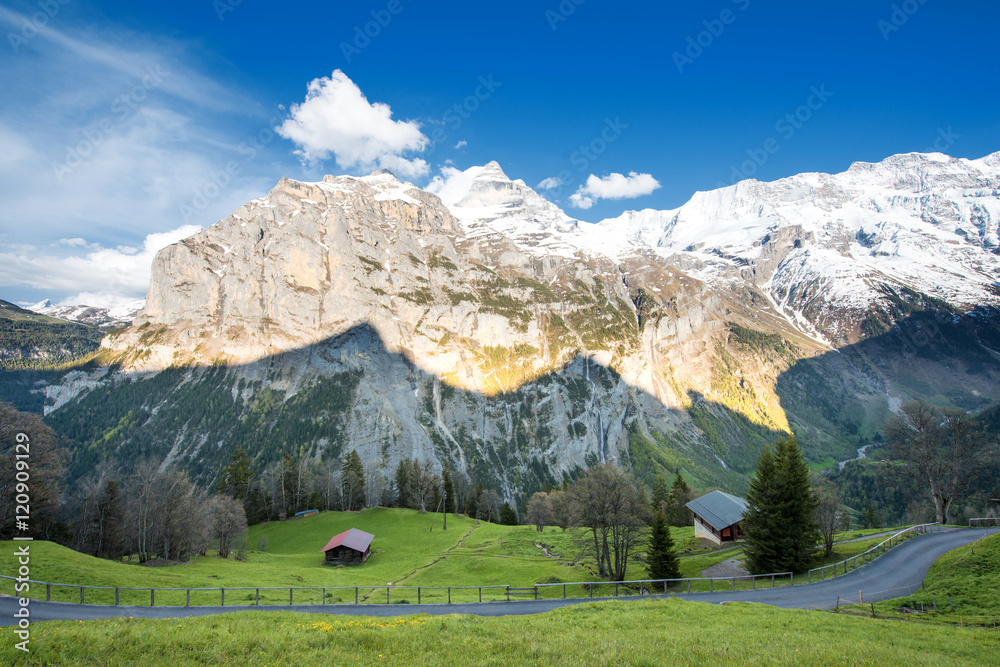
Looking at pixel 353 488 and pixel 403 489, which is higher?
pixel 353 488

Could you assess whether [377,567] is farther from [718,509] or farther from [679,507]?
[679,507]

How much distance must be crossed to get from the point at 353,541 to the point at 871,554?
197 feet

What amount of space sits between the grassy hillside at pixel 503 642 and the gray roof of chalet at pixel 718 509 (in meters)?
36.4

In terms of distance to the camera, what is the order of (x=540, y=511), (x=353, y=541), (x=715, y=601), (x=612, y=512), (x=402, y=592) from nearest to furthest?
(x=715, y=601) < (x=402, y=592) < (x=612, y=512) < (x=353, y=541) < (x=540, y=511)

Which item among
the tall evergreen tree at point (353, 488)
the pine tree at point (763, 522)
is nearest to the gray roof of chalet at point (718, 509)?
the pine tree at point (763, 522)

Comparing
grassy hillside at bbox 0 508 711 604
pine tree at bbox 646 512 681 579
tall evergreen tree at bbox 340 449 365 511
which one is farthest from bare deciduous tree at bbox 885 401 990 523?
tall evergreen tree at bbox 340 449 365 511

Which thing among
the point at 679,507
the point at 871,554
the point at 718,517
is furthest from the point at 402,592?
the point at 679,507

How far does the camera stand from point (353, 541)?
2547 inches

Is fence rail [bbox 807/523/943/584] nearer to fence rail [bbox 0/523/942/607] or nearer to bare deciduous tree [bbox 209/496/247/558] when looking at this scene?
fence rail [bbox 0/523/942/607]

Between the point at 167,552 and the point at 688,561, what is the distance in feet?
188

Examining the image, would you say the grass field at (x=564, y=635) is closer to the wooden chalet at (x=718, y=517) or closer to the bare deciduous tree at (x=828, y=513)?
the bare deciduous tree at (x=828, y=513)

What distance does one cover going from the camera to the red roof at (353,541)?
63.3m

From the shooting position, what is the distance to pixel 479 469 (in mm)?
190125

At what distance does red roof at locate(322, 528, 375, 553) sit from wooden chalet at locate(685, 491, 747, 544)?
151 feet
